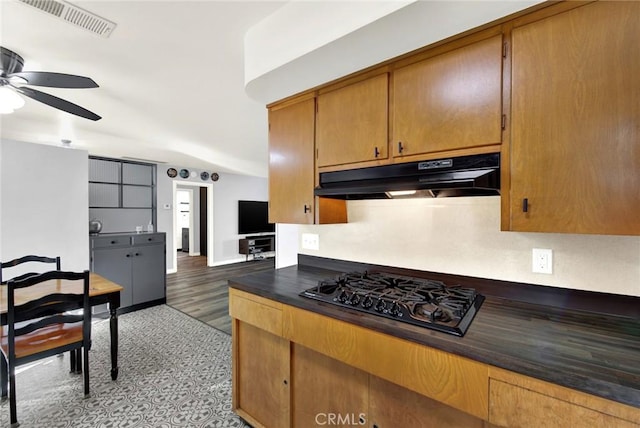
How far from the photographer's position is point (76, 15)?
5.18 feet

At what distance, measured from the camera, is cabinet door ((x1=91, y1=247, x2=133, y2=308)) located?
3660 mm

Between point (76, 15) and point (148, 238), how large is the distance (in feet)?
10.2

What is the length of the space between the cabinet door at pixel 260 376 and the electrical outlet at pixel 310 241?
76 cm

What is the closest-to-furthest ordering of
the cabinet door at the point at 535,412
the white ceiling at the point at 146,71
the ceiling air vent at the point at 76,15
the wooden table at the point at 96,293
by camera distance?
the cabinet door at the point at 535,412 < the ceiling air vent at the point at 76,15 < the white ceiling at the point at 146,71 < the wooden table at the point at 96,293

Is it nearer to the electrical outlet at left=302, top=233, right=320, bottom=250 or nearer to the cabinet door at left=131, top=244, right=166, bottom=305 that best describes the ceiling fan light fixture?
the cabinet door at left=131, top=244, right=166, bottom=305

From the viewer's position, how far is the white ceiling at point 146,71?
1604mm

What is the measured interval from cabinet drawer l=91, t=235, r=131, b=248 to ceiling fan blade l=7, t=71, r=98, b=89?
226 centimetres

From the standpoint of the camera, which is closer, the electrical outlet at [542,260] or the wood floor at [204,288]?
the electrical outlet at [542,260]

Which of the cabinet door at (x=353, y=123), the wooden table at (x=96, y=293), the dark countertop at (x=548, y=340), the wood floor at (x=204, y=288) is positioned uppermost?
the cabinet door at (x=353, y=123)

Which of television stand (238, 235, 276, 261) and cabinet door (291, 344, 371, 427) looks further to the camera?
television stand (238, 235, 276, 261)

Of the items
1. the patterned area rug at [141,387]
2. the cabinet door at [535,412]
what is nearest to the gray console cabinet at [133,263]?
the patterned area rug at [141,387]

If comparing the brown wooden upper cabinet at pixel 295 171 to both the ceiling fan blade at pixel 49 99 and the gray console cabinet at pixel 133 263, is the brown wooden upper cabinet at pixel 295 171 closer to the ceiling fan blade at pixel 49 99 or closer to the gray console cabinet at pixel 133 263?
the ceiling fan blade at pixel 49 99

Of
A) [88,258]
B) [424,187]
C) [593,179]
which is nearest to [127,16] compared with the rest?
[424,187]

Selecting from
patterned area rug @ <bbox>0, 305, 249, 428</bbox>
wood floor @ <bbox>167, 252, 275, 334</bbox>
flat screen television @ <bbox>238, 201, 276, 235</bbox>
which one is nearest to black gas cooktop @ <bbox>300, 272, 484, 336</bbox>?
patterned area rug @ <bbox>0, 305, 249, 428</bbox>
